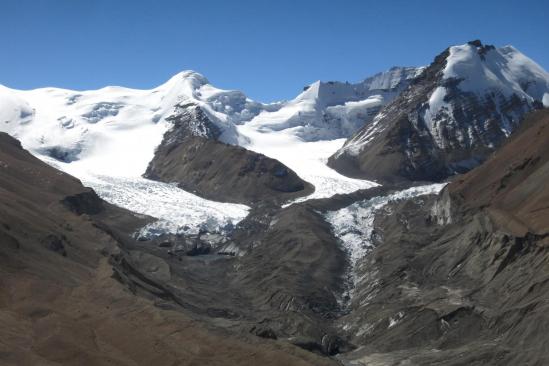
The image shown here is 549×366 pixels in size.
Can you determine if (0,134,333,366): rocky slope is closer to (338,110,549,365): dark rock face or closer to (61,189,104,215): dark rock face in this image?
(338,110,549,365): dark rock face

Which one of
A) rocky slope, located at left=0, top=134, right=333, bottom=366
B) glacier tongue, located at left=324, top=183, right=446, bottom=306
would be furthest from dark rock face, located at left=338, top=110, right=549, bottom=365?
rocky slope, located at left=0, top=134, right=333, bottom=366

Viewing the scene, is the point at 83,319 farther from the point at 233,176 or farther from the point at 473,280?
the point at 233,176

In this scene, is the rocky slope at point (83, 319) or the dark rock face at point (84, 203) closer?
the rocky slope at point (83, 319)

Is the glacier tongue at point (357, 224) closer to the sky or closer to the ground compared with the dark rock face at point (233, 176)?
closer to the ground

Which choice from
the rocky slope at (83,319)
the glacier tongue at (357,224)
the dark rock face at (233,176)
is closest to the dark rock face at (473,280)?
the glacier tongue at (357,224)

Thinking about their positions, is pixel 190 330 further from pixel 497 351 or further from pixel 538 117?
pixel 538 117

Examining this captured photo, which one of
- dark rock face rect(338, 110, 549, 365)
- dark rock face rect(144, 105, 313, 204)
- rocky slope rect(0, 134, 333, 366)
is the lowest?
rocky slope rect(0, 134, 333, 366)

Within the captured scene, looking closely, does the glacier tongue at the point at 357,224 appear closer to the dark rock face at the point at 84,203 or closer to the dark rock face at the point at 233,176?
the dark rock face at the point at 233,176
